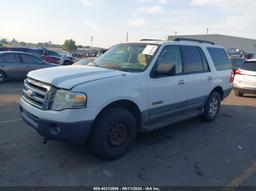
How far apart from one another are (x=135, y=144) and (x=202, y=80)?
224cm

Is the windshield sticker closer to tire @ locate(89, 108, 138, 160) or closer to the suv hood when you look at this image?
the suv hood

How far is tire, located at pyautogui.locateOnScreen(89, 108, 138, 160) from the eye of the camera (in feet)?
13.1

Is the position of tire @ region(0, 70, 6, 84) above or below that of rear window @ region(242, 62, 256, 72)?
below

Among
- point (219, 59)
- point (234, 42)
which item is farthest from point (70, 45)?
point (219, 59)

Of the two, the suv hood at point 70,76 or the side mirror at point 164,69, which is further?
the side mirror at point 164,69

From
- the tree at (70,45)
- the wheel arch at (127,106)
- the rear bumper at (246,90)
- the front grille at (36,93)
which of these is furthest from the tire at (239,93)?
the tree at (70,45)

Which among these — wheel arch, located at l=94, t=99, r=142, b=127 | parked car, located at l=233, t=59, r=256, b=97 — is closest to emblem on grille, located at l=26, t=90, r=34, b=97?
wheel arch, located at l=94, t=99, r=142, b=127

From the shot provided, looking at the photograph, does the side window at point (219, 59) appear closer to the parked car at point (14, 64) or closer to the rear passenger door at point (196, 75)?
the rear passenger door at point (196, 75)

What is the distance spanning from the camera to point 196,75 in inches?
231

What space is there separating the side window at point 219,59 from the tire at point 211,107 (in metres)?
0.71

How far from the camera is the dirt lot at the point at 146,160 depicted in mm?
3695

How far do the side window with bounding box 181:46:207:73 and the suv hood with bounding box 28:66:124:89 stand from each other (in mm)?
1827

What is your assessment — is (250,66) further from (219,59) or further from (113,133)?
(113,133)

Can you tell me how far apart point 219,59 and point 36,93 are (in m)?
4.78
